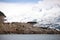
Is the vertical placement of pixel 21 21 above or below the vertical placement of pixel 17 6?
below

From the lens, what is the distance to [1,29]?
35.6 feet

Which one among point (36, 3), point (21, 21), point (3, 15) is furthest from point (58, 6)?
point (3, 15)

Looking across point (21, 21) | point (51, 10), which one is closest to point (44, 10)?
point (51, 10)

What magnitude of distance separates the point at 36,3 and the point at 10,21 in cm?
159

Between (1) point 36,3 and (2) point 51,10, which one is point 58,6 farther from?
(1) point 36,3

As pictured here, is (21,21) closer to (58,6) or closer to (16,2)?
(16,2)

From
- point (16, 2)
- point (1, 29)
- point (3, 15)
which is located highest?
point (16, 2)

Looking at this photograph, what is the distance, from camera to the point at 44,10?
10.5 m

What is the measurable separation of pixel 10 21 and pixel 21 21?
560 millimetres

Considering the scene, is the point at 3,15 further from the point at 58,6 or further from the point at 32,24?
the point at 58,6

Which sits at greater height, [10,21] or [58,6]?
[58,6]

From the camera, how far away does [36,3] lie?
34.5ft

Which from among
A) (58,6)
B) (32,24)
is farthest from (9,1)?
(58,6)

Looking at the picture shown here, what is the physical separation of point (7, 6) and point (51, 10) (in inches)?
87.0
